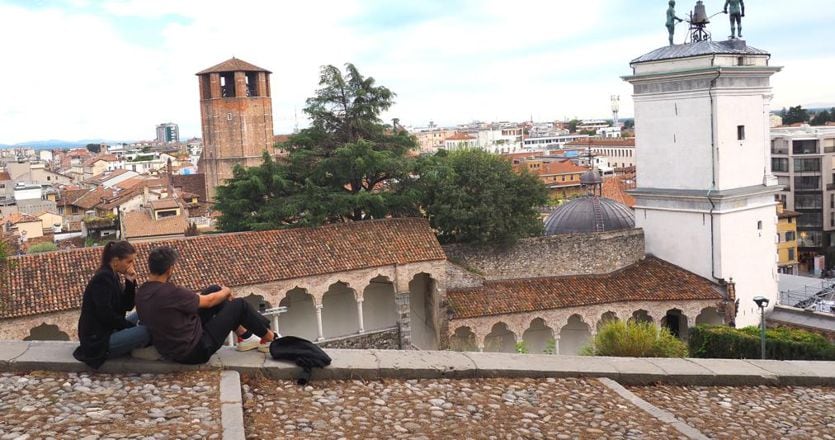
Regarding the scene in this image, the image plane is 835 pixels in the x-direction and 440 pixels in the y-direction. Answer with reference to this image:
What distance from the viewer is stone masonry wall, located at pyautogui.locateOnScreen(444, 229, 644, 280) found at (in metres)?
23.9

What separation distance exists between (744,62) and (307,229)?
14080 millimetres

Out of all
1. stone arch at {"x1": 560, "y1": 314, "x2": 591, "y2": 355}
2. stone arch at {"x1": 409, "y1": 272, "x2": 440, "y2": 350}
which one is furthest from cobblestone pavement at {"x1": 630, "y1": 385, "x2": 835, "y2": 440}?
stone arch at {"x1": 560, "y1": 314, "x2": 591, "y2": 355}

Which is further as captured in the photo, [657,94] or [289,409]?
[657,94]

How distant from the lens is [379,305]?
23.2m

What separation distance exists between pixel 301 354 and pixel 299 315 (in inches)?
558

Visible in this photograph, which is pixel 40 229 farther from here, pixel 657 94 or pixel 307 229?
pixel 657 94

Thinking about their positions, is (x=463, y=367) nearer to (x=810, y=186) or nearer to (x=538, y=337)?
(x=538, y=337)

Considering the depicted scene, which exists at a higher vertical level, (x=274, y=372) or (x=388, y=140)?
(x=388, y=140)

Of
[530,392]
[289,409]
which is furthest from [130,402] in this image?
[530,392]

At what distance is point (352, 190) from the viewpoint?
2530 cm

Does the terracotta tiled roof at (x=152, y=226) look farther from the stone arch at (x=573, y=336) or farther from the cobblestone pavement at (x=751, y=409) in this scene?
the cobblestone pavement at (x=751, y=409)

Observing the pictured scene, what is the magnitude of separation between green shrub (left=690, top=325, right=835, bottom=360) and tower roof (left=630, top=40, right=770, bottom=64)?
8799 millimetres

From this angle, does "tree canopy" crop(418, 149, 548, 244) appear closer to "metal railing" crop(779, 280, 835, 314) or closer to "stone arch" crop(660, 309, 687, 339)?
"stone arch" crop(660, 309, 687, 339)

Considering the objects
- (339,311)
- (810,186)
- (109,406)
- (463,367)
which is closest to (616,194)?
(810,186)
